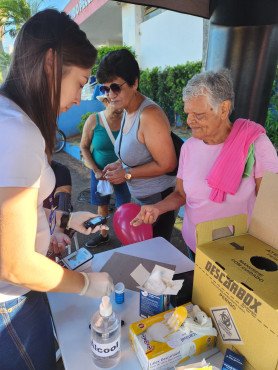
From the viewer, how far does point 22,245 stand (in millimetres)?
651

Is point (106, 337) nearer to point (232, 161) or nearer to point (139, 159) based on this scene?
point (232, 161)

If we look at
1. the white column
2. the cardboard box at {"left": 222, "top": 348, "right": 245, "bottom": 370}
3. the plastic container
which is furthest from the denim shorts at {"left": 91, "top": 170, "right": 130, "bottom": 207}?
the white column

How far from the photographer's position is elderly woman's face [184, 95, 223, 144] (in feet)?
4.67

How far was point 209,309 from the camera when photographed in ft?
2.78

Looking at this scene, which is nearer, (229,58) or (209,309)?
(209,309)

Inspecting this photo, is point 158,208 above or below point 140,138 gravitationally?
below

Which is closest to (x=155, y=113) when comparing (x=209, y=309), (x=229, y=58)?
(x=229, y=58)

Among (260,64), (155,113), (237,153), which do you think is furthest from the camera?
(260,64)

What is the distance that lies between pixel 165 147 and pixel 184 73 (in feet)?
17.3

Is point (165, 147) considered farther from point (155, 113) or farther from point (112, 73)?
point (112, 73)

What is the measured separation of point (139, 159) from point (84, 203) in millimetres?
2737

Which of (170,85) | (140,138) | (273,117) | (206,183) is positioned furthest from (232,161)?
(170,85)

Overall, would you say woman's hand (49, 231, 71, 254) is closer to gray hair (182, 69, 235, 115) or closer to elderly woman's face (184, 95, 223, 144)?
elderly woman's face (184, 95, 223, 144)

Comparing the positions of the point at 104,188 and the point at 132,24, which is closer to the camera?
the point at 104,188
